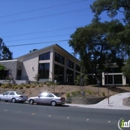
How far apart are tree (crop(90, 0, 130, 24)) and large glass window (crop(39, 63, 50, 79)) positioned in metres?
20.3

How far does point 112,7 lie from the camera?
19641 mm

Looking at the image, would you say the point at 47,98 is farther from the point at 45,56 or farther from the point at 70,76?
the point at 70,76

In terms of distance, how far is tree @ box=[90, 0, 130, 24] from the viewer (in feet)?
62.1

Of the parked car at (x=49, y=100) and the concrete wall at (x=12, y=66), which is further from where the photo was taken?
the concrete wall at (x=12, y=66)

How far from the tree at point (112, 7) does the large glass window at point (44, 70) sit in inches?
799

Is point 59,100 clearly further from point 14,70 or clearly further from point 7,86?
point 14,70

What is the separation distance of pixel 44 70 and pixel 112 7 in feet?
73.5

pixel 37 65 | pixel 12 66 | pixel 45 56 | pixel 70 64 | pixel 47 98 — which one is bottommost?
pixel 47 98

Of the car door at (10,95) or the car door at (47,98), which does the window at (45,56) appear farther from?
the car door at (47,98)

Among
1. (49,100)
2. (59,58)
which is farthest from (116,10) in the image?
(59,58)

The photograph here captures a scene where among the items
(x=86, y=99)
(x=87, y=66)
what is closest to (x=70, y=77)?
(x=87, y=66)

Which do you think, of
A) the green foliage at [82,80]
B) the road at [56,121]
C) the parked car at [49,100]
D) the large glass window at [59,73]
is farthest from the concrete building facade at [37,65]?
the road at [56,121]

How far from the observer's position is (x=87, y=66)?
40000 millimetres

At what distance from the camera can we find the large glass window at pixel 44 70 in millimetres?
38312
